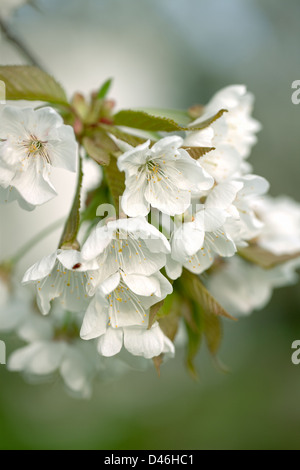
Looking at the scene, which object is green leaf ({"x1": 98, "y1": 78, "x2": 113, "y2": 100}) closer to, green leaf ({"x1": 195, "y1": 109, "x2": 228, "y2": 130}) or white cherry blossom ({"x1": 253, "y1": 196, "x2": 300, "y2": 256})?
green leaf ({"x1": 195, "y1": 109, "x2": 228, "y2": 130})

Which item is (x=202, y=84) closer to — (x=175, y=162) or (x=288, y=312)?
(x=288, y=312)

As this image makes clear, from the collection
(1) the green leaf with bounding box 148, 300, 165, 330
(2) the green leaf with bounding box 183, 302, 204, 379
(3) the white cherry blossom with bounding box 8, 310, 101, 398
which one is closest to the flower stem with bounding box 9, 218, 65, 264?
(3) the white cherry blossom with bounding box 8, 310, 101, 398

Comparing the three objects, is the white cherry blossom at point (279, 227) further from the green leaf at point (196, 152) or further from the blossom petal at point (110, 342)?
the blossom petal at point (110, 342)

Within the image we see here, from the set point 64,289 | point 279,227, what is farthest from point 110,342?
point 279,227

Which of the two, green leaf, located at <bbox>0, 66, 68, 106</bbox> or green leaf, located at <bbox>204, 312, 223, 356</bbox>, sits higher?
green leaf, located at <bbox>0, 66, 68, 106</bbox>

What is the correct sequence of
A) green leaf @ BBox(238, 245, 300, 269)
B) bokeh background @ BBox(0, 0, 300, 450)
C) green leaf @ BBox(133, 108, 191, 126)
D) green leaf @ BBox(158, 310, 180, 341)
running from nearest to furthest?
green leaf @ BBox(158, 310, 180, 341) < green leaf @ BBox(133, 108, 191, 126) < green leaf @ BBox(238, 245, 300, 269) < bokeh background @ BBox(0, 0, 300, 450)

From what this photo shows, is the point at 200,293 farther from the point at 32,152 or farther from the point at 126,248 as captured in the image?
the point at 32,152

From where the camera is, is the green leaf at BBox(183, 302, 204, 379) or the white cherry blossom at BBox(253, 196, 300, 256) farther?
the white cherry blossom at BBox(253, 196, 300, 256)
